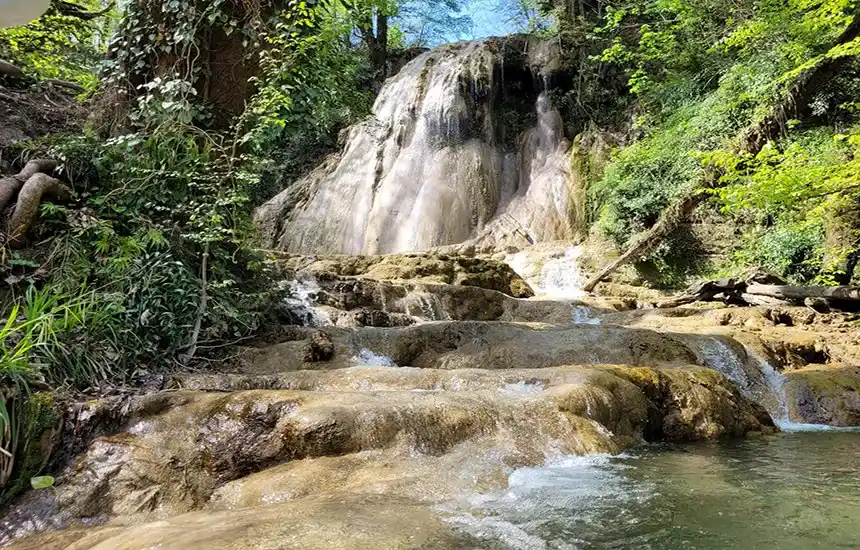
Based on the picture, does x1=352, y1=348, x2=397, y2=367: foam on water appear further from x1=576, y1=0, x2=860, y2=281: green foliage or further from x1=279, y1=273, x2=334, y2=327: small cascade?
x1=576, y1=0, x2=860, y2=281: green foliage

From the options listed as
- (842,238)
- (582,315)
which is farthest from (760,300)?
(582,315)

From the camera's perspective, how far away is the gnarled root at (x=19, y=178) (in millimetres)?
4738

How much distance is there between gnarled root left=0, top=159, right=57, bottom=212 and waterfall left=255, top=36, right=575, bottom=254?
9.98m

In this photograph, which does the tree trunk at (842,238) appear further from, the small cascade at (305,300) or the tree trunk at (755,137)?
the small cascade at (305,300)

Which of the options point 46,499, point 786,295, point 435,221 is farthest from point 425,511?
point 435,221

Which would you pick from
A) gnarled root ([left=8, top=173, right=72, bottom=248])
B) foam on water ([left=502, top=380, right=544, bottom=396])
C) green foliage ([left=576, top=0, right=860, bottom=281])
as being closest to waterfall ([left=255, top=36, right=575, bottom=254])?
green foliage ([left=576, top=0, right=860, bottom=281])

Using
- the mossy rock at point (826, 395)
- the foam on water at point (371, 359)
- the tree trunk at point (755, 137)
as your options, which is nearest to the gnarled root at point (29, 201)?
the foam on water at point (371, 359)

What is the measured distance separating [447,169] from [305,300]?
30.5 feet

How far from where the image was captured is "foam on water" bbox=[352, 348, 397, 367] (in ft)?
19.1

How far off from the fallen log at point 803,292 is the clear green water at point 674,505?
217 inches

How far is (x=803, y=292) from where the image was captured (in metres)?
8.54

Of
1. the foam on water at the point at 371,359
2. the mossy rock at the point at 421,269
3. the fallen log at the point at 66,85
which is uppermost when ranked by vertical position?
the fallen log at the point at 66,85

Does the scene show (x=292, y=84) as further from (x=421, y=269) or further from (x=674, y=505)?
(x=674, y=505)

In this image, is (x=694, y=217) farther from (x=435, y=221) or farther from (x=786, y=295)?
(x=435, y=221)
